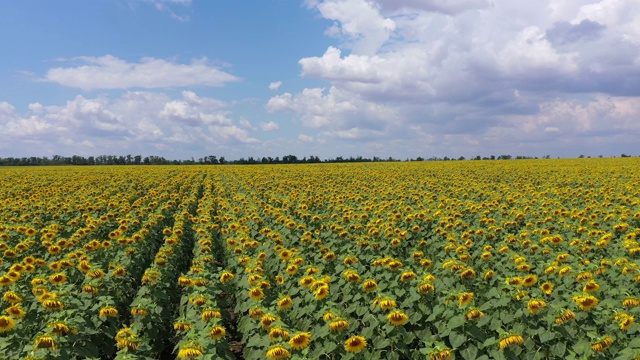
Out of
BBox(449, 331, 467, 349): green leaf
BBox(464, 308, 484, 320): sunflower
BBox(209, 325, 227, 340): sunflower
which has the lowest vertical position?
BBox(449, 331, 467, 349): green leaf

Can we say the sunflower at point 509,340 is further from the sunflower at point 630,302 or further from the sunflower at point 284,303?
the sunflower at point 284,303

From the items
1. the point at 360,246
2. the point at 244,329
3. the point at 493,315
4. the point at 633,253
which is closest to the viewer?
the point at 493,315

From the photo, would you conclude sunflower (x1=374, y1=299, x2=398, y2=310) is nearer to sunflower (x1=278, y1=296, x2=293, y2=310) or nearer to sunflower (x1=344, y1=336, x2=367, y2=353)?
sunflower (x1=344, y1=336, x2=367, y2=353)

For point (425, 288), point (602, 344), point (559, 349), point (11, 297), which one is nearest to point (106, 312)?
point (11, 297)

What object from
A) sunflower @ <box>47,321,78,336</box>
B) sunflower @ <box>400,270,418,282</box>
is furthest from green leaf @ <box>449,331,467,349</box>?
sunflower @ <box>47,321,78,336</box>

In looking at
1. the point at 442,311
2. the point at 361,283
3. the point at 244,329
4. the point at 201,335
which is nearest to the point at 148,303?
the point at 244,329

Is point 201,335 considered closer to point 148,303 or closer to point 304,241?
point 148,303

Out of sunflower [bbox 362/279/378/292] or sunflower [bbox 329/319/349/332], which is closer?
sunflower [bbox 329/319/349/332]

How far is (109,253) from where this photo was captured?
10.5 m

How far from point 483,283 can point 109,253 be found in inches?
306

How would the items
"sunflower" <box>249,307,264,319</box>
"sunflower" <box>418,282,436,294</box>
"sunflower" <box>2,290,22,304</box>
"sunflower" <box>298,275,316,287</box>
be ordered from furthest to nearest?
"sunflower" <box>298,275,316,287</box> → "sunflower" <box>2,290,22,304</box> → "sunflower" <box>418,282,436,294</box> → "sunflower" <box>249,307,264,319</box>

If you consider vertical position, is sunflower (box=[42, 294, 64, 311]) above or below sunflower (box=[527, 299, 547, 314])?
below

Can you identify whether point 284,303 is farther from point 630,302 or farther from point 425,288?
point 630,302

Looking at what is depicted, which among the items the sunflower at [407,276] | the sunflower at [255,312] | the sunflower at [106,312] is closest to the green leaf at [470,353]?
the sunflower at [407,276]
